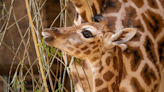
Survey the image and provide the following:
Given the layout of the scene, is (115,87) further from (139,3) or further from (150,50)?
(139,3)

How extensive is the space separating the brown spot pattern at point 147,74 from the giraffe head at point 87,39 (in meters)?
0.09

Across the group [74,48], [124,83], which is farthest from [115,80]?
[74,48]

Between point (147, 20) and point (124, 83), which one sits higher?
point (147, 20)

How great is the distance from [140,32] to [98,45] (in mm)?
125

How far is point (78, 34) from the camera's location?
532 millimetres

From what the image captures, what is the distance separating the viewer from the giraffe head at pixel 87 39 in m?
0.52

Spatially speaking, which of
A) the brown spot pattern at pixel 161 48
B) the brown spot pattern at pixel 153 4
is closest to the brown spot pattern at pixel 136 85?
the brown spot pattern at pixel 161 48

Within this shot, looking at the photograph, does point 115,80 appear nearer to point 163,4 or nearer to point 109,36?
point 109,36

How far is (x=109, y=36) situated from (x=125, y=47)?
0.06m

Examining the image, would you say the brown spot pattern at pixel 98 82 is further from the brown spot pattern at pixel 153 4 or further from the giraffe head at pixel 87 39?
the brown spot pattern at pixel 153 4

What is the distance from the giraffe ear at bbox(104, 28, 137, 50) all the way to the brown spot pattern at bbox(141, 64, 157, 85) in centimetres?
9

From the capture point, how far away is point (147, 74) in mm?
584

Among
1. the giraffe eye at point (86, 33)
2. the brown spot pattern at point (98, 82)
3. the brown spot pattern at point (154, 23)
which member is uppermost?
the giraffe eye at point (86, 33)

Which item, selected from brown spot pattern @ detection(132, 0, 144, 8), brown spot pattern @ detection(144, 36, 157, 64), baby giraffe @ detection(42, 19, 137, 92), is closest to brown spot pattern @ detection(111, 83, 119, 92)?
baby giraffe @ detection(42, 19, 137, 92)
